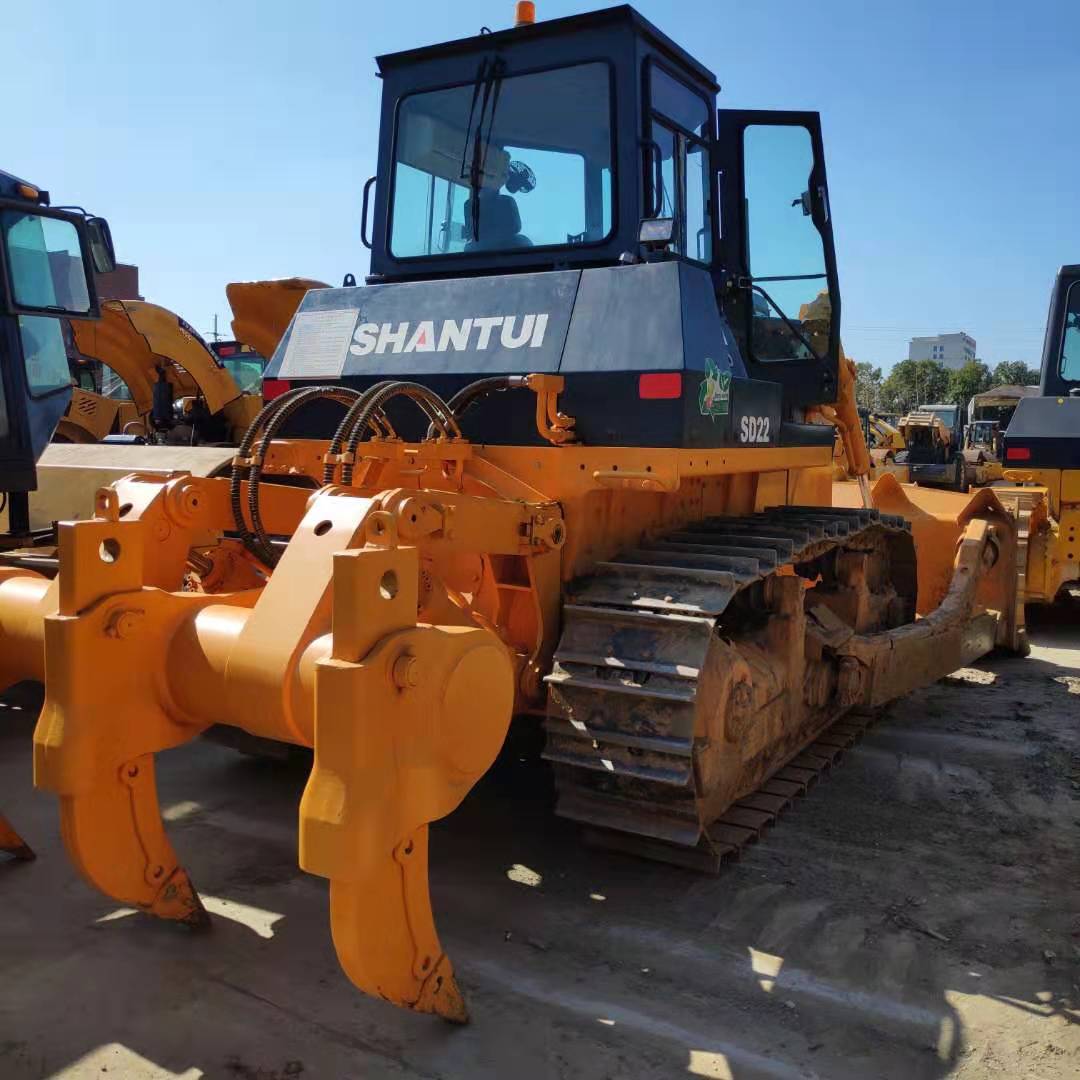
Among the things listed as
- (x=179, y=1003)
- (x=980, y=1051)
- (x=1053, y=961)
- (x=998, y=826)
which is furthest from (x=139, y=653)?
(x=998, y=826)

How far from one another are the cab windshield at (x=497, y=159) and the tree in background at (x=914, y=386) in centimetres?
6160

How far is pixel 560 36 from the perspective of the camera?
4293mm

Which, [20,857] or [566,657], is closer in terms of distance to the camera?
[566,657]

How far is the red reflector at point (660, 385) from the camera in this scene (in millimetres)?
3658

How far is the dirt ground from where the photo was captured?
267cm

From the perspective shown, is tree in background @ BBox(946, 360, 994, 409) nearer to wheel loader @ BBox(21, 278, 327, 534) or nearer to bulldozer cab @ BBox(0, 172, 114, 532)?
wheel loader @ BBox(21, 278, 327, 534)

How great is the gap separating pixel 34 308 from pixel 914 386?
65.1 m

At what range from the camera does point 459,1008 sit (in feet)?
9.07

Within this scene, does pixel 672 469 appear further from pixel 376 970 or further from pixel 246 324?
pixel 246 324

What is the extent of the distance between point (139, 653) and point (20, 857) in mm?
1438

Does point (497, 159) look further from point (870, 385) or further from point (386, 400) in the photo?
point (870, 385)

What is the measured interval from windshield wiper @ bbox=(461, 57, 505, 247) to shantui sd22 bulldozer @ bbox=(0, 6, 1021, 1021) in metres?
0.01

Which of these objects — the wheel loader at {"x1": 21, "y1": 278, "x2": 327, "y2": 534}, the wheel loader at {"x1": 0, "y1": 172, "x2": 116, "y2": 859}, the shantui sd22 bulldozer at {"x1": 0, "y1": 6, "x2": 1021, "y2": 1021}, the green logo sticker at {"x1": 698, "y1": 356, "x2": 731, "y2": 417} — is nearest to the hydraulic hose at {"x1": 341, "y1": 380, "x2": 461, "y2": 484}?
the shantui sd22 bulldozer at {"x1": 0, "y1": 6, "x2": 1021, "y2": 1021}

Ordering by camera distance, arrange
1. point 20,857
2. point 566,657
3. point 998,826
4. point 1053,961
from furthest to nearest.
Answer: point 998,826
point 20,857
point 566,657
point 1053,961
